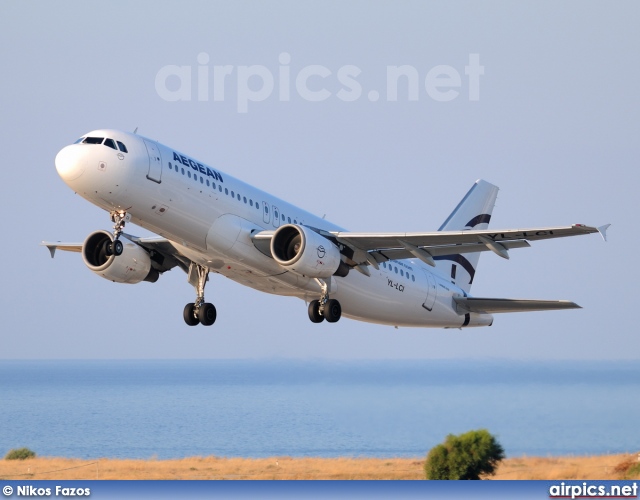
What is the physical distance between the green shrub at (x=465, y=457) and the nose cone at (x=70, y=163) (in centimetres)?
1781

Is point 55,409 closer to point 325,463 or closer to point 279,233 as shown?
point 325,463

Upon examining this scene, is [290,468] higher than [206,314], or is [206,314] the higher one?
[206,314]

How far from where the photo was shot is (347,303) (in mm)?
43656

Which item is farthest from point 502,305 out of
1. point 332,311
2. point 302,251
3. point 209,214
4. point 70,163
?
point 70,163

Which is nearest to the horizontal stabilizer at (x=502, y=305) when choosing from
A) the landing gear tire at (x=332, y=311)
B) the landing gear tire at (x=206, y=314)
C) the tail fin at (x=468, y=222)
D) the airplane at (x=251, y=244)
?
the airplane at (x=251, y=244)

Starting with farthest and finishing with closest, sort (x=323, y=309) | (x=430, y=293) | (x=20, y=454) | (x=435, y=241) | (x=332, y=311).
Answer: (x=20, y=454)
(x=430, y=293)
(x=332, y=311)
(x=323, y=309)
(x=435, y=241)

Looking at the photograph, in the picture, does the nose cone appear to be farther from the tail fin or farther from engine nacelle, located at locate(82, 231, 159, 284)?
the tail fin

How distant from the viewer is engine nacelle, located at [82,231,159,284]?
4066 cm

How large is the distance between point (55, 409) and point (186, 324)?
5022 cm

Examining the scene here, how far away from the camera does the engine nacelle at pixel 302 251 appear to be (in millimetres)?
38031

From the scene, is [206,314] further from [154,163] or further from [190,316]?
[154,163]

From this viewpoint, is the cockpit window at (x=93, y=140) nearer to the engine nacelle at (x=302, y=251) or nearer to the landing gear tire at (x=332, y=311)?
the engine nacelle at (x=302, y=251)

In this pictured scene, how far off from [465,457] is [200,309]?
11.5 m

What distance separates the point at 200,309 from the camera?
42.0 meters
